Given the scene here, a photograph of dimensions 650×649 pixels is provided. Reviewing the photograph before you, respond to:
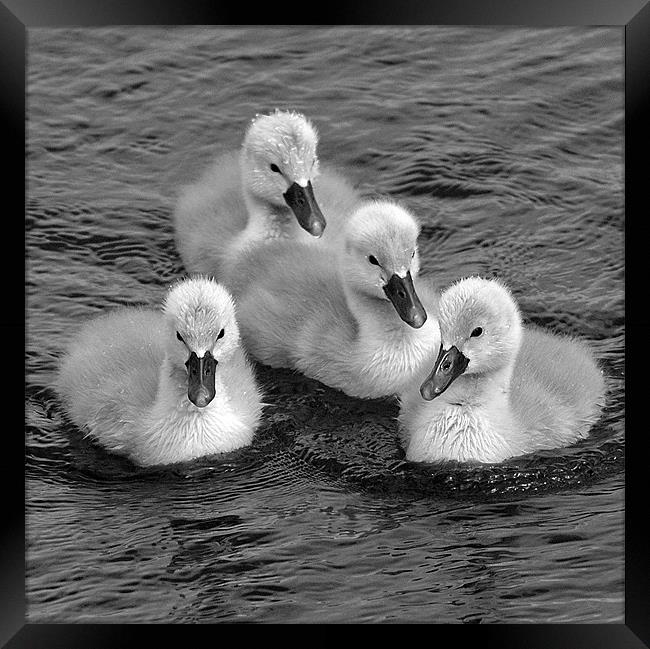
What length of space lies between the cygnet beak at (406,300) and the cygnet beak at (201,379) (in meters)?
0.81

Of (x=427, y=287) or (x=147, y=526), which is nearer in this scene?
(x=147, y=526)

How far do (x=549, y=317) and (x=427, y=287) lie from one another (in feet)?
1.69

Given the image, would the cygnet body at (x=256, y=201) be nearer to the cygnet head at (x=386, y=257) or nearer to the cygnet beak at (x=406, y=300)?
the cygnet head at (x=386, y=257)

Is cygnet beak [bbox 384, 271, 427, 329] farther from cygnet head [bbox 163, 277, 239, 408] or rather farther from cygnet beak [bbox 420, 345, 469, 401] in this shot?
cygnet head [bbox 163, 277, 239, 408]

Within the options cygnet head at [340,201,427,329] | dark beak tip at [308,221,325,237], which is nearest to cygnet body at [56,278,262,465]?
cygnet head at [340,201,427,329]

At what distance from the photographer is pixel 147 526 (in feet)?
20.7

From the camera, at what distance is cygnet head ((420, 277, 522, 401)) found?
6441 mm

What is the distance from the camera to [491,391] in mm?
6594

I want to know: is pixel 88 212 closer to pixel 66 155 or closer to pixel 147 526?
pixel 66 155

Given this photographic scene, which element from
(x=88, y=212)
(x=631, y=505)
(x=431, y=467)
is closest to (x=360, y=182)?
(x=88, y=212)

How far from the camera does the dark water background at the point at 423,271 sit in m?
5.97

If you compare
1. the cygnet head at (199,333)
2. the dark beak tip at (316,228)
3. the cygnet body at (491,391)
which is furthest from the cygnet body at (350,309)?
the cygnet head at (199,333)

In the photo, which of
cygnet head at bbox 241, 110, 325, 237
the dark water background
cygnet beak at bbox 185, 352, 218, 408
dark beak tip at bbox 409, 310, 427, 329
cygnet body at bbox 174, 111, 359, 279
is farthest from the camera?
cygnet body at bbox 174, 111, 359, 279
